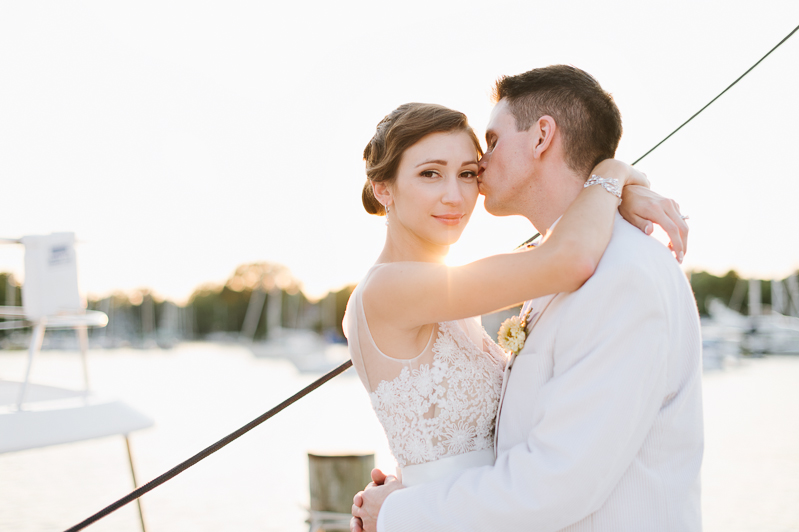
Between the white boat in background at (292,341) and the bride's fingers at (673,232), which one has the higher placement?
the bride's fingers at (673,232)

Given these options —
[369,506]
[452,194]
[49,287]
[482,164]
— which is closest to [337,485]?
[369,506]

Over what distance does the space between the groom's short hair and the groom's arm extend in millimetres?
685

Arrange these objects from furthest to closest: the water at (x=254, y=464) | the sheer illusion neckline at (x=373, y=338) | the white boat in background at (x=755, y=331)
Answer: the white boat in background at (x=755, y=331)
the water at (x=254, y=464)
the sheer illusion neckline at (x=373, y=338)

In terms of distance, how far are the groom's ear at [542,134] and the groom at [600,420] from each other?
43cm

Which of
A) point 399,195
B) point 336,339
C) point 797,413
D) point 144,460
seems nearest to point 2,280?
point 336,339

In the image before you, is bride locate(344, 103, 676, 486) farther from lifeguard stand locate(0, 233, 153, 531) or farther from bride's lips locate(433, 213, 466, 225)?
lifeguard stand locate(0, 233, 153, 531)

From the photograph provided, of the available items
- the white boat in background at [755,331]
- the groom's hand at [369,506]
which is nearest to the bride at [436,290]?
the groom's hand at [369,506]

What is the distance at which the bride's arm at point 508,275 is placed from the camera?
1.89 meters

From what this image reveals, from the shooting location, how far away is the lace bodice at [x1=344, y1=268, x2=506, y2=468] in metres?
2.43

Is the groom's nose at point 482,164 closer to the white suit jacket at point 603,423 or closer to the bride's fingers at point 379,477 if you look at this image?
the white suit jacket at point 603,423

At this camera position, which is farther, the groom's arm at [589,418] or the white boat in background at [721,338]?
the white boat in background at [721,338]

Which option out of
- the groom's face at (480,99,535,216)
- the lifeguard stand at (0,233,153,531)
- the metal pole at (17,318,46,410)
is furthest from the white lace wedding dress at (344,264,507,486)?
the metal pole at (17,318,46,410)

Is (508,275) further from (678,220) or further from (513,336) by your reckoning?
(678,220)

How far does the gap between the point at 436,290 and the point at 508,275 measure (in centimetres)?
25
